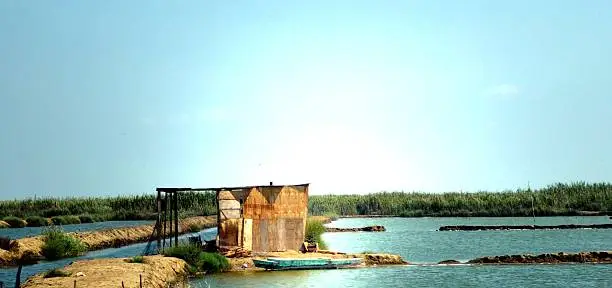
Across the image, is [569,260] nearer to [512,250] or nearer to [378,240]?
[512,250]

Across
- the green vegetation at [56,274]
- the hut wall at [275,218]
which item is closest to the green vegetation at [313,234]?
the hut wall at [275,218]

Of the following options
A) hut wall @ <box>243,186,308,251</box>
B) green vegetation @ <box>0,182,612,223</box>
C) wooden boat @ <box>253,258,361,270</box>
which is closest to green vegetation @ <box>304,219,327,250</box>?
hut wall @ <box>243,186,308,251</box>

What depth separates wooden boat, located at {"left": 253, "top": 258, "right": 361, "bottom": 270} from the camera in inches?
1284

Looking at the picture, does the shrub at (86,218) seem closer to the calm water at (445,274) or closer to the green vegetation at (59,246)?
the calm water at (445,274)

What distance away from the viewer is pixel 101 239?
155ft

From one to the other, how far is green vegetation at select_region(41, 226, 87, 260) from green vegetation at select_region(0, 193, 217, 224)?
40014mm

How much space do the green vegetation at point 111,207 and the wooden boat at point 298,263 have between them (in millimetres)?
48694

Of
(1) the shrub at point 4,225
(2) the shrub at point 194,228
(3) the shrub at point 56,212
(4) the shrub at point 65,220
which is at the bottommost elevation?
(2) the shrub at point 194,228

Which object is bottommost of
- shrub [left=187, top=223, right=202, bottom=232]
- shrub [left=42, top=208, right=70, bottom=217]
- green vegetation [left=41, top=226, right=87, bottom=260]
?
green vegetation [left=41, top=226, right=87, bottom=260]

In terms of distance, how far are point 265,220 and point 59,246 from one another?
11168 mm

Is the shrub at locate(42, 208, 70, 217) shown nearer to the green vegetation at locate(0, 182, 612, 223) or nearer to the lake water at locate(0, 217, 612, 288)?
the green vegetation at locate(0, 182, 612, 223)

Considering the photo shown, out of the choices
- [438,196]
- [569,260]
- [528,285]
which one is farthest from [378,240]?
[438,196]

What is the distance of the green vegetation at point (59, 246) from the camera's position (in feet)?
124

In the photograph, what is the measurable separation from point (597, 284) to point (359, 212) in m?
77.0
